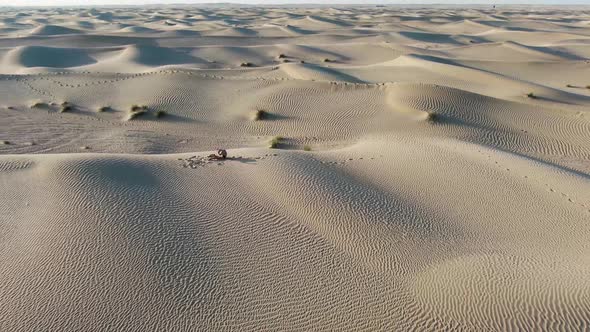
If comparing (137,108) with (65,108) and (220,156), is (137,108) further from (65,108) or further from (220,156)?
(220,156)

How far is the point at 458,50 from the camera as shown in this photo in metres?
40.1

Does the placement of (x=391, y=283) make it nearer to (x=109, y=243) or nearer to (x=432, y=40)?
(x=109, y=243)

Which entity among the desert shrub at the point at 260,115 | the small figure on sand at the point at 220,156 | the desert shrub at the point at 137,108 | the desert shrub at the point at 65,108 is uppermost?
the small figure on sand at the point at 220,156

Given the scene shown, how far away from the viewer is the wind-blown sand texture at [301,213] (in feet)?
20.9

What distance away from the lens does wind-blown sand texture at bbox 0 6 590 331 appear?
6.36 m

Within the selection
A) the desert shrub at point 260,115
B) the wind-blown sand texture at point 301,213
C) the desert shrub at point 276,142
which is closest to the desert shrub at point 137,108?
the wind-blown sand texture at point 301,213

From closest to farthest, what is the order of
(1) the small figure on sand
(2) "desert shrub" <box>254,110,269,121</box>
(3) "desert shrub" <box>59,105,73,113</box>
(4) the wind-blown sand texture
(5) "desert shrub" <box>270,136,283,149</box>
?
1. (4) the wind-blown sand texture
2. (1) the small figure on sand
3. (5) "desert shrub" <box>270,136,283,149</box>
4. (2) "desert shrub" <box>254,110,269,121</box>
5. (3) "desert shrub" <box>59,105,73,113</box>

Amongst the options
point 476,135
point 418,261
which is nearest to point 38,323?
point 418,261

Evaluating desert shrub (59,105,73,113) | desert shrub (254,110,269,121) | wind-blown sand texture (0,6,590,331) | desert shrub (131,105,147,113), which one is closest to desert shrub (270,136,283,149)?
wind-blown sand texture (0,6,590,331)

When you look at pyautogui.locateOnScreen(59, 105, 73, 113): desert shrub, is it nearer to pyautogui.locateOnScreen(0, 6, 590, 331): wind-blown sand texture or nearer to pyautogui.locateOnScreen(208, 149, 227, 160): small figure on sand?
pyautogui.locateOnScreen(0, 6, 590, 331): wind-blown sand texture

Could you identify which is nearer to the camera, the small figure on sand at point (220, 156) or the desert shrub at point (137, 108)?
the small figure on sand at point (220, 156)

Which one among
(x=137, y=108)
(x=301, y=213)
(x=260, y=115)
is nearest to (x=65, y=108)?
(x=137, y=108)

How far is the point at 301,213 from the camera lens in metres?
9.09

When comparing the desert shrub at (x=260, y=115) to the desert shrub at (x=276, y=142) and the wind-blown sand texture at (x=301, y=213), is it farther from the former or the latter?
the desert shrub at (x=276, y=142)
